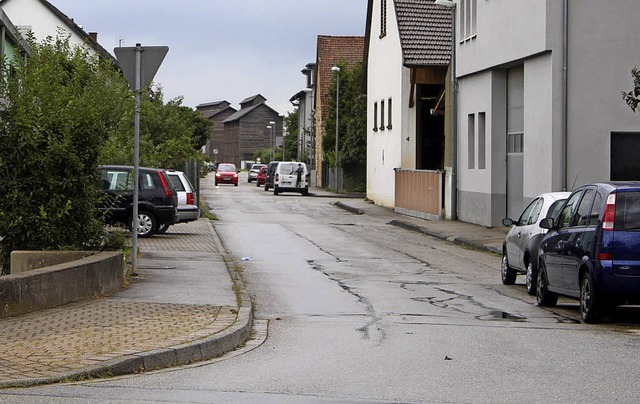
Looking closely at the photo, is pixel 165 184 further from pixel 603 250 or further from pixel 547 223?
pixel 603 250

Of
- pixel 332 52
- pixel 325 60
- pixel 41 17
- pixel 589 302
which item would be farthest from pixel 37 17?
pixel 589 302

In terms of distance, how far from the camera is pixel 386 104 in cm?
4981

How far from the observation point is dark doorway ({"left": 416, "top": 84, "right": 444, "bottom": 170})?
45666 mm

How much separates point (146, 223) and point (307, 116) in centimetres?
7565

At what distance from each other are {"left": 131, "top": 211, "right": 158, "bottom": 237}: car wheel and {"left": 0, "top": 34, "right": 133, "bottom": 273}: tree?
1105 centimetres

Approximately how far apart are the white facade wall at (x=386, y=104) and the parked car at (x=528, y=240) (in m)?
28.1

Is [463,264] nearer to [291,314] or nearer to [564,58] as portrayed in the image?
[564,58]

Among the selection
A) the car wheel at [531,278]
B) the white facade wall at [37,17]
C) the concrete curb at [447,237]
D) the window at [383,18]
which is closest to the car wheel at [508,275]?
the car wheel at [531,278]

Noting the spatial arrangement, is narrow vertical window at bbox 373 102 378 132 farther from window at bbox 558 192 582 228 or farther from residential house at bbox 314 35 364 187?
window at bbox 558 192 582 228

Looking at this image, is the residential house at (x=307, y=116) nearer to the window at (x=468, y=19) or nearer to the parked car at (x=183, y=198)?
the window at (x=468, y=19)

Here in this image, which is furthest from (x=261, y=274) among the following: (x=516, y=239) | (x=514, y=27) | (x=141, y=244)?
(x=514, y=27)

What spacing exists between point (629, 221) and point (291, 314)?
13.5 feet

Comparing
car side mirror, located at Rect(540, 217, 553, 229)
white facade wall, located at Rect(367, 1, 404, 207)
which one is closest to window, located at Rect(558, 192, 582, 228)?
car side mirror, located at Rect(540, 217, 553, 229)

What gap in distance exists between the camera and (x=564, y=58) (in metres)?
26.5
